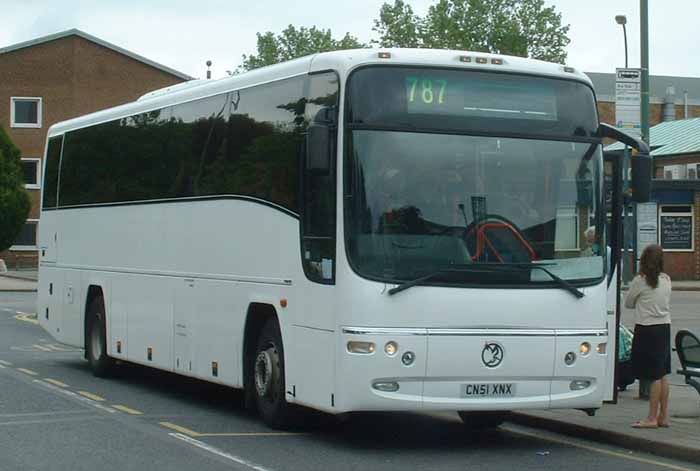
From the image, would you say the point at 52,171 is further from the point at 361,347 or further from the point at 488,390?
the point at 488,390

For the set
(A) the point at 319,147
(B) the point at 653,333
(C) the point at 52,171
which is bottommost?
(B) the point at 653,333

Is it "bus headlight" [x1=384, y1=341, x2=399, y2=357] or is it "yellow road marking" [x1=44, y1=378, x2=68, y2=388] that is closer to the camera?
"bus headlight" [x1=384, y1=341, x2=399, y2=357]

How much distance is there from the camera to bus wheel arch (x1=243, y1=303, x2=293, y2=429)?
1240 cm

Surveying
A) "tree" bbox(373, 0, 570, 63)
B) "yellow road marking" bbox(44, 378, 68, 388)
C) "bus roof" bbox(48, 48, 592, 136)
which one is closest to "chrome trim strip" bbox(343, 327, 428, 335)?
"bus roof" bbox(48, 48, 592, 136)

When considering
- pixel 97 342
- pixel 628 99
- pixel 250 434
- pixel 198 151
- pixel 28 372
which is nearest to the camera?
pixel 250 434

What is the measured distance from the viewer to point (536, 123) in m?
11.7

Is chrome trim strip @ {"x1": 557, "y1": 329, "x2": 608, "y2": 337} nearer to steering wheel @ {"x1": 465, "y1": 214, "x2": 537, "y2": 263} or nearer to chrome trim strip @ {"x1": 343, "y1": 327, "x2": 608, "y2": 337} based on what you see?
chrome trim strip @ {"x1": 343, "y1": 327, "x2": 608, "y2": 337}

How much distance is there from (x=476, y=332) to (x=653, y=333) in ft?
7.11

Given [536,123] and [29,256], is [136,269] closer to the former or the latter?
[536,123]

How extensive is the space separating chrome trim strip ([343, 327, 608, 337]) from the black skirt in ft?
3.06

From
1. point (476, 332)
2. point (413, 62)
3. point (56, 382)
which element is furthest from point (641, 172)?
point (56, 382)

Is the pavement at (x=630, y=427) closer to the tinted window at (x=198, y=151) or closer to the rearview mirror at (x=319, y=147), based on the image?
the tinted window at (x=198, y=151)

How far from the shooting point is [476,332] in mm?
11195

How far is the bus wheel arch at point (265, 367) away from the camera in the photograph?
12398 millimetres
